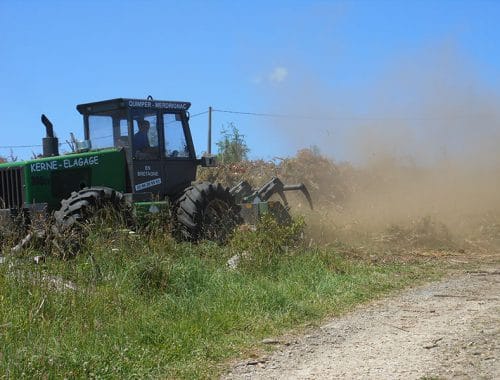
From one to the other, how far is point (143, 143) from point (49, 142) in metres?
1.96

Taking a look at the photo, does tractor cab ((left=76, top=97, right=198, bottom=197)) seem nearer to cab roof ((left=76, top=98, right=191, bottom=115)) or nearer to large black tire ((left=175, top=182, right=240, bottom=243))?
cab roof ((left=76, top=98, right=191, bottom=115))

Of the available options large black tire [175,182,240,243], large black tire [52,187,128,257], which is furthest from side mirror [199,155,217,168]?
large black tire [52,187,128,257]

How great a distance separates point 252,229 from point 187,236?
138 centimetres

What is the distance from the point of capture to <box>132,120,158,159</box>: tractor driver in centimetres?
1227

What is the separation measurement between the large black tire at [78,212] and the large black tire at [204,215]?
4.44ft

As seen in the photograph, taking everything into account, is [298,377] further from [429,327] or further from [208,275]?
[208,275]

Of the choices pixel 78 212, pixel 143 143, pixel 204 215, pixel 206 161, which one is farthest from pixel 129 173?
pixel 206 161

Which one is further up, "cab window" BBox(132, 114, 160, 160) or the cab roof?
the cab roof

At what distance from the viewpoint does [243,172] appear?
75.6 feet

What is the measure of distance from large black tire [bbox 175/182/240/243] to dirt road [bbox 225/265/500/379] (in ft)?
13.9

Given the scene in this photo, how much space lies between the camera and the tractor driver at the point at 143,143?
40.3 feet

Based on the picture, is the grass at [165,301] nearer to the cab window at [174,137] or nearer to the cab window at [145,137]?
the cab window at [145,137]

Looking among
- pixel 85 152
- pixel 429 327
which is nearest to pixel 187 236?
pixel 85 152

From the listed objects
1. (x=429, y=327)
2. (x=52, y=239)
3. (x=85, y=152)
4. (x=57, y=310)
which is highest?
(x=85, y=152)
